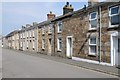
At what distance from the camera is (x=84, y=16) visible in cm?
2102

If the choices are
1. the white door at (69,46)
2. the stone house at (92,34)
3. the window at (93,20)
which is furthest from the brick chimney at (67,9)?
the window at (93,20)

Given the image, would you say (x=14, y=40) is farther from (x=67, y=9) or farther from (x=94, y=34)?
(x=94, y=34)

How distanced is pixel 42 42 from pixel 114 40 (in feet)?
64.4

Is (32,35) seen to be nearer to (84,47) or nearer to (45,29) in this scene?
(45,29)

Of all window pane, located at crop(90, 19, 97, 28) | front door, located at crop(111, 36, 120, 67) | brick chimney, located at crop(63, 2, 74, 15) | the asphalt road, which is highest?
brick chimney, located at crop(63, 2, 74, 15)

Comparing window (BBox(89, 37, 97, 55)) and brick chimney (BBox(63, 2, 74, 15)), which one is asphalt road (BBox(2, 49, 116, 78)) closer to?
window (BBox(89, 37, 97, 55))

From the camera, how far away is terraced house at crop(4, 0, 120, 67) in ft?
54.5

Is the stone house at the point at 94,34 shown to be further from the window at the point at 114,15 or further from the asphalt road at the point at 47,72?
the asphalt road at the point at 47,72

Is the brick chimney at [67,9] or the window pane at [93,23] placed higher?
the brick chimney at [67,9]

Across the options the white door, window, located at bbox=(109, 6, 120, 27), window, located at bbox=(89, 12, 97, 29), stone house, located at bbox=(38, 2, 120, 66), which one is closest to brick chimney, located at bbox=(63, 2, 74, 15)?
stone house, located at bbox=(38, 2, 120, 66)

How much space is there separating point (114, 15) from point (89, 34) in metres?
3.78

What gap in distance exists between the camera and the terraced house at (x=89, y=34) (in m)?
16.6

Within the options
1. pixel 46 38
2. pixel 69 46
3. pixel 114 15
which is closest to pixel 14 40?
pixel 46 38

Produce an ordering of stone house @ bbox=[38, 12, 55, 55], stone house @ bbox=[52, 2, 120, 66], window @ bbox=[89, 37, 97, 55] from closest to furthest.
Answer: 1. stone house @ bbox=[52, 2, 120, 66]
2. window @ bbox=[89, 37, 97, 55]
3. stone house @ bbox=[38, 12, 55, 55]
